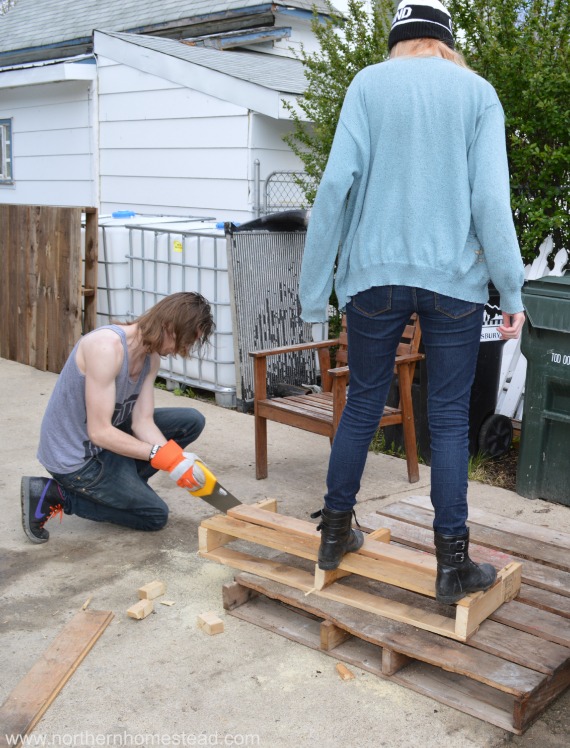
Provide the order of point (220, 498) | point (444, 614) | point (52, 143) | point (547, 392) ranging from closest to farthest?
point (444, 614) < point (220, 498) < point (547, 392) < point (52, 143)

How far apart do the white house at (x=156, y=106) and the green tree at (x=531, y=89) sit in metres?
2.63

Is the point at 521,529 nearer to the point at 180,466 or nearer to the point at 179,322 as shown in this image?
the point at 180,466

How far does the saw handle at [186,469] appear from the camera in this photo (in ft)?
11.6

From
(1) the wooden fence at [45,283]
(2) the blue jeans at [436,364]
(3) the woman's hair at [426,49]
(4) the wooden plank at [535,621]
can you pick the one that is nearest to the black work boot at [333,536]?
(2) the blue jeans at [436,364]

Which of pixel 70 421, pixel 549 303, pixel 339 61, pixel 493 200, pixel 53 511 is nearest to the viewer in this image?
pixel 493 200

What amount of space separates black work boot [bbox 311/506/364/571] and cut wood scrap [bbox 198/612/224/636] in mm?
479

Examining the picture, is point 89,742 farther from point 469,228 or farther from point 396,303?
point 469,228

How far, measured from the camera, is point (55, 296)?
7844 mm

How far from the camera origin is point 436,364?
9.27 ft

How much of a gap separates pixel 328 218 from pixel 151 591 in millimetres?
1736

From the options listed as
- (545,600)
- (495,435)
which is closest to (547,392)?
(495,435)

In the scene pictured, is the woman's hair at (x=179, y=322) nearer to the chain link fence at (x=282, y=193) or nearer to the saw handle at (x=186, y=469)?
the saw handle at (x=186, y=469)

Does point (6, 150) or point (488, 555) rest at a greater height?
point (6, 150)

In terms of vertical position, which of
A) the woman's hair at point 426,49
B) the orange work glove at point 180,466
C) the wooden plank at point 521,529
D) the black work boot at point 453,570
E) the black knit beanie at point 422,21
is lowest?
the wooden plank at point 521,529
